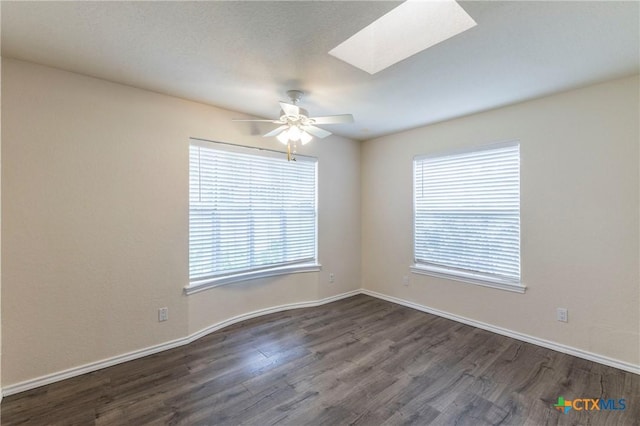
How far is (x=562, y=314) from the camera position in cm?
268

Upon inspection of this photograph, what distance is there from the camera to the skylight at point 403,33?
177cm

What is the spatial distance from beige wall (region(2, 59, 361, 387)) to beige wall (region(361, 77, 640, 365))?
3146 mm

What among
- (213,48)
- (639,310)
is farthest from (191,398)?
(639,310)

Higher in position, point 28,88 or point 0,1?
point 0,1

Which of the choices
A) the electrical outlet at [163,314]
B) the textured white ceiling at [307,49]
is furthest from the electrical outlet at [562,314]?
the electrical outlet at [163,314]

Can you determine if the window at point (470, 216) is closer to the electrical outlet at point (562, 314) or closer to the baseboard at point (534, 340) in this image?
the electrical outlet at point (562, 314)

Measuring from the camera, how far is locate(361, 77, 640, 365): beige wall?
2355 mm

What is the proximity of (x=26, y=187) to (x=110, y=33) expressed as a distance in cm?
136

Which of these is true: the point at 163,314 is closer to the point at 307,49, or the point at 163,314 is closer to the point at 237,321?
the point at 237,321

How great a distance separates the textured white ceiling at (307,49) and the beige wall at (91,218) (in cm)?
25

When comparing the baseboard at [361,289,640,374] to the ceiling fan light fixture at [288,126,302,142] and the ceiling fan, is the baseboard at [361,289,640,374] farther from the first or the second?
the ceiling fan light fixture at [288,126,302,142]

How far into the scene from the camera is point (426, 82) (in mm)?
2439

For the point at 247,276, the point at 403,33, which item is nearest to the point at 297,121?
the point at 403,33

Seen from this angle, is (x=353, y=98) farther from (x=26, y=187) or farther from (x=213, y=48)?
(x=26, y=187)
